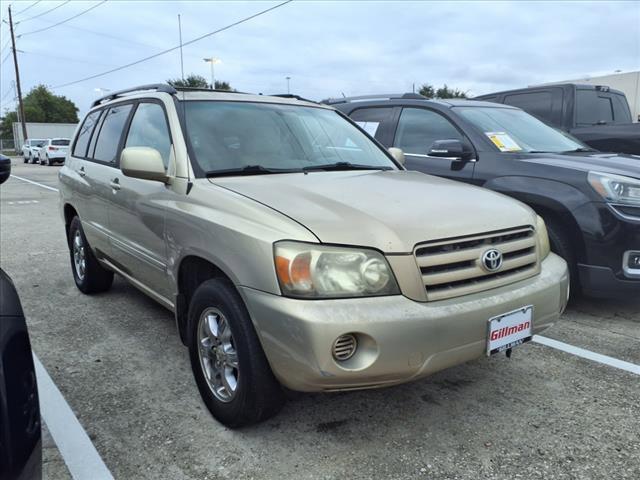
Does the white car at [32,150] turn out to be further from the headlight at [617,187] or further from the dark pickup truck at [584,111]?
the headlight at [617,187]

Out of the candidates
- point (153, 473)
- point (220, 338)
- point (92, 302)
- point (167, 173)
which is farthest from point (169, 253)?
point (92, 302)

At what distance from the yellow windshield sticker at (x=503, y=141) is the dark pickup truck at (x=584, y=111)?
248cm

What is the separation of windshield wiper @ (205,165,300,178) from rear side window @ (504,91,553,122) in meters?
5.49

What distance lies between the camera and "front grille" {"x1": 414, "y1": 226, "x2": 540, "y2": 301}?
88.8 inches

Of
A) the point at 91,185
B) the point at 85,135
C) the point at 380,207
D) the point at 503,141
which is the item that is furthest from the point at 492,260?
the point at 85,135

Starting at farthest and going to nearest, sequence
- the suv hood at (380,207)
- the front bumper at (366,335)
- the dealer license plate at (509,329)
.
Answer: the dealer license plate at (509,329), the suv hood at (380,207), the front bumper at (366,335)

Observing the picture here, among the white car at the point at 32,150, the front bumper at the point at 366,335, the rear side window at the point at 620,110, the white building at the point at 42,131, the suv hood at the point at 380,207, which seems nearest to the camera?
the front bumper at the point at 366,335

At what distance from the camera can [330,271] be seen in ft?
7.05

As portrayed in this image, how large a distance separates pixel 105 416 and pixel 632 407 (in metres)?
2.73

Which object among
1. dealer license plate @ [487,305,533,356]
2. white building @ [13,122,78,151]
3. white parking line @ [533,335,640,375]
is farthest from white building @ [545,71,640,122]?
Answer: white building @ [13,122,78,151]

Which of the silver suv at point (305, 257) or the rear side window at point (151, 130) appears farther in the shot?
the rear side window at point (151, 130)

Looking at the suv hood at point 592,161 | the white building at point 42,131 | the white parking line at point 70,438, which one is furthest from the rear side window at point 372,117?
the white building at point 42,131

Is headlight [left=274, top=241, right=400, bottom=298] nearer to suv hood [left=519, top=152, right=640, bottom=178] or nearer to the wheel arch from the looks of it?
the wheel arch

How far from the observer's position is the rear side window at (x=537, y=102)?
24.3ft
